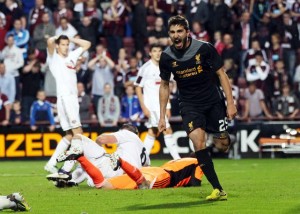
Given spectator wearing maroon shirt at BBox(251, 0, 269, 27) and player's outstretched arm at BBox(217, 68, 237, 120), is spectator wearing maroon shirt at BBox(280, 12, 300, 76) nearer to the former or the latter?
spectator wearing maroon shirt at BBox(251, 0, 269, 27)

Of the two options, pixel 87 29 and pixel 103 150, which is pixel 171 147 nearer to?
pixel 103 150

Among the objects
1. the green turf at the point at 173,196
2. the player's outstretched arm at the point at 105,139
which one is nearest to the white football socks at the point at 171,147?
the green turf at the point at 173,196

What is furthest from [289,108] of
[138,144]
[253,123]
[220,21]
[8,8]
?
[138,144]

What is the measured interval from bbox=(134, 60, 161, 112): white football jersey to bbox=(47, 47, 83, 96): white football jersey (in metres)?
1.96

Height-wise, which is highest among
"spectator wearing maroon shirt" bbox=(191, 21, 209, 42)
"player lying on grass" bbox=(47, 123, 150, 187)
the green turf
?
"spectator wearing maroon shirt" bbox=(191, 21, 209, 42)

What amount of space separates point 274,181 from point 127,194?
330 centimetres

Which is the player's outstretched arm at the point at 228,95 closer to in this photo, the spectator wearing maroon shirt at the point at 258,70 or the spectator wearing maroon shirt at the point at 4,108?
the spectator wearing maroon shirt at the point at 4,108

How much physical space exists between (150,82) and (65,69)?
2.38 m

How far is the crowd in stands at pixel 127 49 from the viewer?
24.2 m

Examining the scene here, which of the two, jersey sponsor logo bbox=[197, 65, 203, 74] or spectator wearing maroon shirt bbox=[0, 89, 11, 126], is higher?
jersey sponsor logo bbox=[197, 65, 203, 74]

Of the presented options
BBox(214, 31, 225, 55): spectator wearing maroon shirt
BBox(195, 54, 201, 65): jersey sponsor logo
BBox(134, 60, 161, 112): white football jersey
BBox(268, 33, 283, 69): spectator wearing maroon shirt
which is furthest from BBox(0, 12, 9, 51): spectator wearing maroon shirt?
BBox(195, 54, 201, 65): jersey sponsor logo

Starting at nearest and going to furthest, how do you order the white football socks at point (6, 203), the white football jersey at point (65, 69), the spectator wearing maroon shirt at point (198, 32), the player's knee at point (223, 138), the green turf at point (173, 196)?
the white football socks at point (6, 203), the green turf at point (173, 196), the player's knee at point (223, 138), the white football jersey at point (65, 69), the spectator wearing maroon shirt at point (198, 32)

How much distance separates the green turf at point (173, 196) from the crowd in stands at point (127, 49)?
6.37 meters

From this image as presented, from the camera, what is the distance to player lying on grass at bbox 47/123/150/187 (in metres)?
13.7
